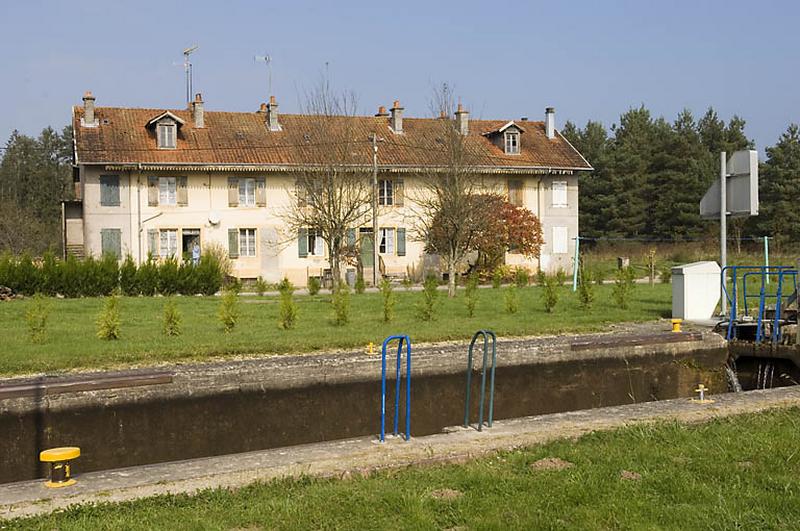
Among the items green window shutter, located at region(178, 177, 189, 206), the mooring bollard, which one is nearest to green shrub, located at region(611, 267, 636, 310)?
the mooring bollard

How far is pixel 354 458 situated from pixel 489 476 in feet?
4.07

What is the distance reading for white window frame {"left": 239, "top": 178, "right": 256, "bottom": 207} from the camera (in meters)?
36.9

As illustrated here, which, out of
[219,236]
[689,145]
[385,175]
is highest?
[689,145]

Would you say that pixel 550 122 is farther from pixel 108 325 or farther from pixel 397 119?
pixel 108 325

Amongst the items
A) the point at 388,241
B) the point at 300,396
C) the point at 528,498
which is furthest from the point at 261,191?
the point at 528,498

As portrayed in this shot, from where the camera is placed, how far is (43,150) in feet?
257

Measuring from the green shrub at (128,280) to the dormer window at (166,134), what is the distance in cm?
1108

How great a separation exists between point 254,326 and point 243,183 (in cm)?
2065

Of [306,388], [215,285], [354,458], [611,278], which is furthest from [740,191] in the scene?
[611,278]

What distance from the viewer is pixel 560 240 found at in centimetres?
4141

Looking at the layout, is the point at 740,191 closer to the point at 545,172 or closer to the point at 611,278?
the point at 611,278

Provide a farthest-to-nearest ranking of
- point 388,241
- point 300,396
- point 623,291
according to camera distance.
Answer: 1. point 388,241
2. point 623,291
3. point 300,396

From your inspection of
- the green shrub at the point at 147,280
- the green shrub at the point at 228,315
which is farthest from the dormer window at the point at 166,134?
the green shrub at the point at 228,315

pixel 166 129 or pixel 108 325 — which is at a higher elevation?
pixel 166 129
